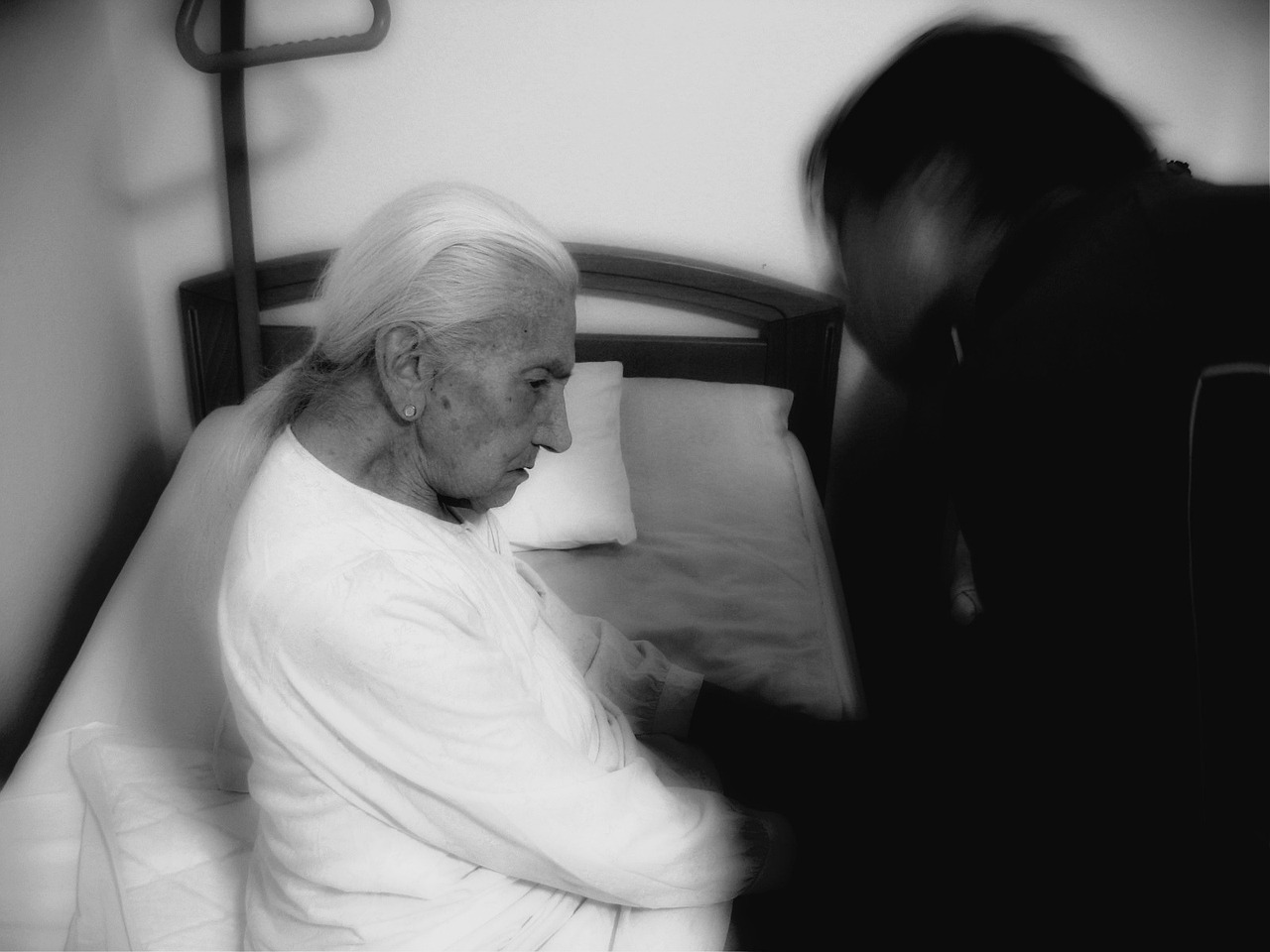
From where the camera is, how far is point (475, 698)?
0.84 metres

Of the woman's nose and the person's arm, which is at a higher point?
the woman's nose

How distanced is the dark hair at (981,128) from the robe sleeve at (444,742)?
98cm

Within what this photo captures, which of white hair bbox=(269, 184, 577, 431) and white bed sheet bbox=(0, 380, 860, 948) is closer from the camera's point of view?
white hair bbox=(269, 184, 577, 431)

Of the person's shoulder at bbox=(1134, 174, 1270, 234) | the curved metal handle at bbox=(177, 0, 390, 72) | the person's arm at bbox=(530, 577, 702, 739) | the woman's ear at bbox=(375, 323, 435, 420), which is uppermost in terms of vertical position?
the curved metal handle at bbox=(177, 0, 390, 72)

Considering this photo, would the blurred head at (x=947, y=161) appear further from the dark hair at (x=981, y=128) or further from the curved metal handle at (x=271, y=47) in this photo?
the curved metal handle at (x=271, y=47)

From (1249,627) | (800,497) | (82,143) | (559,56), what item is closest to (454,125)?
(559,56)

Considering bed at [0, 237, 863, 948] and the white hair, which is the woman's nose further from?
bed at [0, 237, 863, 948]

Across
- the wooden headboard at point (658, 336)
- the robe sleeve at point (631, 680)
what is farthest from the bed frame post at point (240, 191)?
the robe sleeve at point (631, 680)

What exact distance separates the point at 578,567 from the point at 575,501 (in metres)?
0.11

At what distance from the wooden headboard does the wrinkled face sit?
41.8 inches

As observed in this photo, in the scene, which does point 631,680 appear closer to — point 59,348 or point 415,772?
Answer: point 415,772

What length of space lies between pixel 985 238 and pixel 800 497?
589 mm

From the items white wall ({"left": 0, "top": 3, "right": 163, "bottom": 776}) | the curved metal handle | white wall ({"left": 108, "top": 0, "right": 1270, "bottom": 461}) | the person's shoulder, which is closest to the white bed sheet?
white wall ({"left": 0, "top": 3, "right": 163, "bottom": 776})

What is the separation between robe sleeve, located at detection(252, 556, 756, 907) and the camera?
82cm
